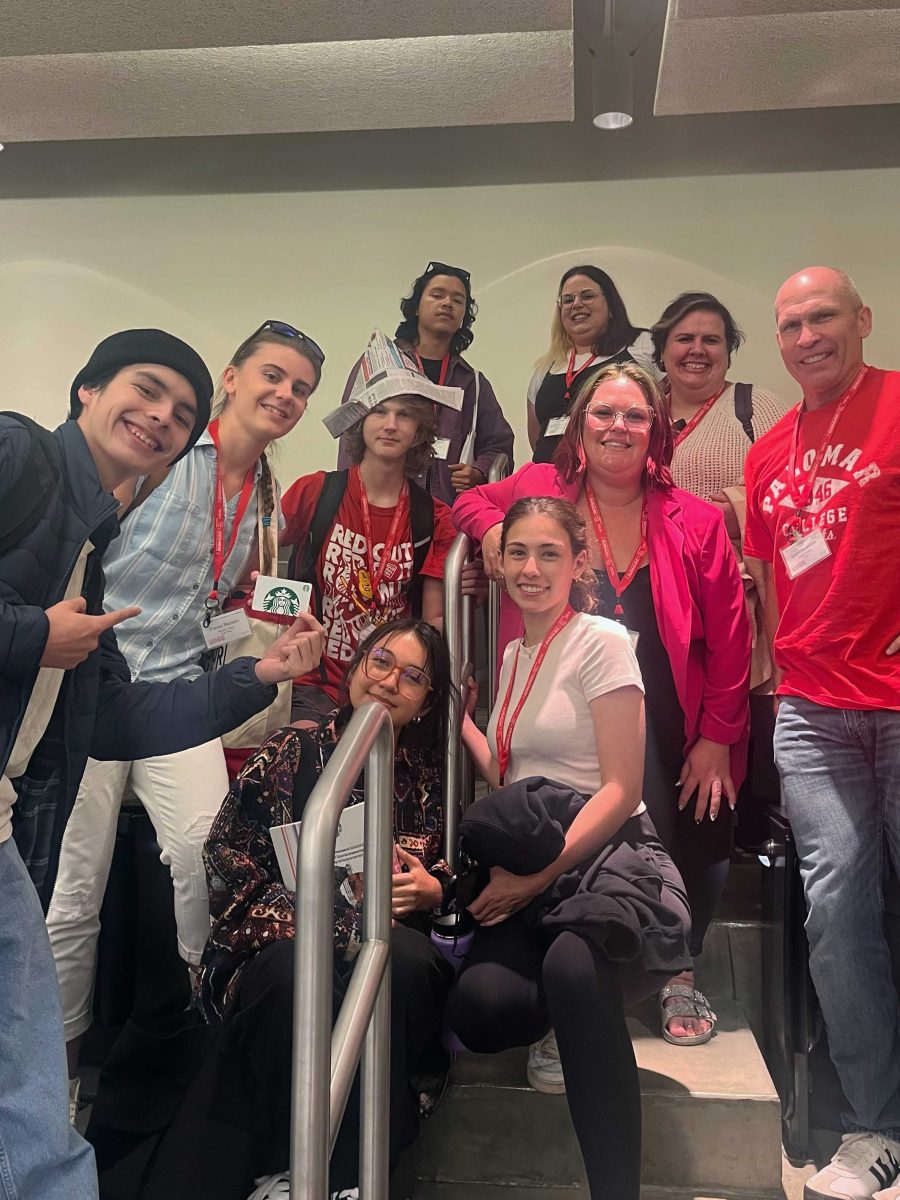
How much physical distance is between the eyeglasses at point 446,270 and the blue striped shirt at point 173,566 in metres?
0.70

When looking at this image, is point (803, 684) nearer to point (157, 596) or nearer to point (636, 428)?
point (636, 428)

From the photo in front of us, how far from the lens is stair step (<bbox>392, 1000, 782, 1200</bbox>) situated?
1878 millimetres

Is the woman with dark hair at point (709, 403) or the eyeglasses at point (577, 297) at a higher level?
the eyeglasses at point (577, 297)

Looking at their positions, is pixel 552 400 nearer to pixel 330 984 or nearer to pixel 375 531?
pixel 375 531

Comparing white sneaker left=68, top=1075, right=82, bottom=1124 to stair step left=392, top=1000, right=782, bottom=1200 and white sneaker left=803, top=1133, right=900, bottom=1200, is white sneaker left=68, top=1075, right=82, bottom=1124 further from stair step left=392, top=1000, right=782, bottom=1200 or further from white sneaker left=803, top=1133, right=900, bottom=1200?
white sneaker left=803, top=1133, right=900, bottom=1200

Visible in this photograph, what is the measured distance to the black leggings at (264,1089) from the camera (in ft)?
5.51

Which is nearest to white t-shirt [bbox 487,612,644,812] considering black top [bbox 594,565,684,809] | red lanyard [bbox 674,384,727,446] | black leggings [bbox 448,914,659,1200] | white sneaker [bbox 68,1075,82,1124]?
black top [bbox 594,565,684,809]

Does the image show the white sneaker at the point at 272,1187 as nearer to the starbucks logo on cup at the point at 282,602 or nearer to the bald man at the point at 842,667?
the bald man at the point at 842,667

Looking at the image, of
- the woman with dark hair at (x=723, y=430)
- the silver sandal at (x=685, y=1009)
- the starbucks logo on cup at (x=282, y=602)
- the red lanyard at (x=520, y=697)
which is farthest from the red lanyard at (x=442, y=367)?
the silver sandal at (x=685, y=1009)

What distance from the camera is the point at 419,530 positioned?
2.59 m

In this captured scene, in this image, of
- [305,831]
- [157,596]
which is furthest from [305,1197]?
[157,596]

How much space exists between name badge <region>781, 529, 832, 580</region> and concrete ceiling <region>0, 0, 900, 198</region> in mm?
966

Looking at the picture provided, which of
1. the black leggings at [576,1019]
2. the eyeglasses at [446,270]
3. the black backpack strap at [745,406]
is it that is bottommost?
the black leggings at [576,1019]

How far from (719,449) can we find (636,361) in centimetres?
29
